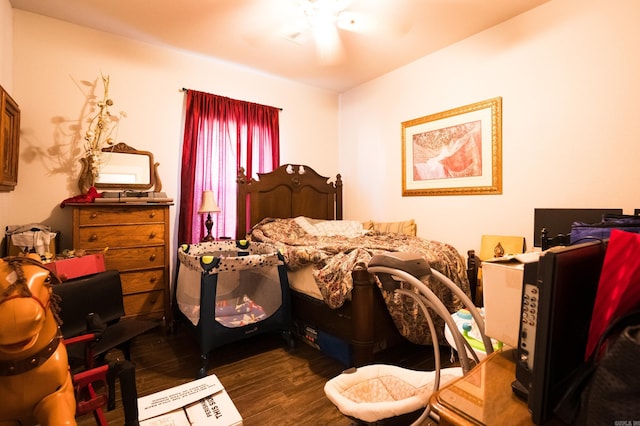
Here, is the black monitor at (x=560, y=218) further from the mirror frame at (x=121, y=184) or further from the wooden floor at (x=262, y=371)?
the mirror frame at (x=121, y=184)

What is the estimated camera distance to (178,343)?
257cm

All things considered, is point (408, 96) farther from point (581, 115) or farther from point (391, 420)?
point (391, 420)

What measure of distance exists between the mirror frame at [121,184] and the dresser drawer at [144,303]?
3.42 ft

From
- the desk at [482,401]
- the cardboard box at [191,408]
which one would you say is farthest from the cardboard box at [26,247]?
the desk at [482,401]

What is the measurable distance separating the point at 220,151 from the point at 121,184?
1.04m

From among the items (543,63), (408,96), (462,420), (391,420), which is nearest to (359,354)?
(391,420)

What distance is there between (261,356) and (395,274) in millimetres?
1727

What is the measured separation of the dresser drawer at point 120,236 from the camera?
2.45 m

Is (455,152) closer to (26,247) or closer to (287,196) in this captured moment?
(287,196)

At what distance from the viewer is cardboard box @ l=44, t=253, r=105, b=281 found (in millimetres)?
2105

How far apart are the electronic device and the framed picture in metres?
2.57

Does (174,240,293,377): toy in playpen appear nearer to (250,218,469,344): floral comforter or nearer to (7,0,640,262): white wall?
(250,218,469,344): floral comforter

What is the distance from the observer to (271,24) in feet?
9.09

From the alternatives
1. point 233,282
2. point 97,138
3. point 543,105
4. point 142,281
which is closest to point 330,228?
point 233,282
